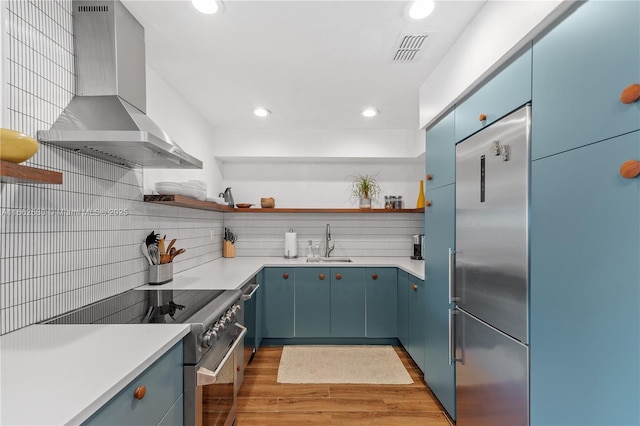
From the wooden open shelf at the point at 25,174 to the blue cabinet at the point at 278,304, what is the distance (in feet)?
7.64

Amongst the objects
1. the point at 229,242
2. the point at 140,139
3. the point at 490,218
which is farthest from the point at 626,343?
the point at 229,242

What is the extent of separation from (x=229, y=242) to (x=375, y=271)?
177 cm

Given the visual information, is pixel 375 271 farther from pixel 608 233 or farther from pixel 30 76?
pixel 30 76

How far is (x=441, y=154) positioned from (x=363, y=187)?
1.71 m

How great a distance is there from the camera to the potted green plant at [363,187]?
390 cm

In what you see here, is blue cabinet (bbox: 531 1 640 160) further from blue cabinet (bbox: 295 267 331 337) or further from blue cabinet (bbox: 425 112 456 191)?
blue cabinet (bbox: 295 267 331 337)

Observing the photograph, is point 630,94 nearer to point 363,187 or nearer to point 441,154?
point 441,154

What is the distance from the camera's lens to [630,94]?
34.8 inches

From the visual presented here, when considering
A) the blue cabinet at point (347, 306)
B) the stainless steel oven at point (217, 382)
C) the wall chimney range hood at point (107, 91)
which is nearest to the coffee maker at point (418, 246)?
the blue cabinet at point (347, 306)

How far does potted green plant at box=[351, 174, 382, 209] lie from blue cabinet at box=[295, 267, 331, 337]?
1.15 meters

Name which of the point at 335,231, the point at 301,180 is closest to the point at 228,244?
the point at 301,180

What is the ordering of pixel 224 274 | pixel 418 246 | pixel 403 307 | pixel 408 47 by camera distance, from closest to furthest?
pixel 408 47, pixel 224 274, pixel 403 307, pixel 418 246

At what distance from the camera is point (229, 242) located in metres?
3.80

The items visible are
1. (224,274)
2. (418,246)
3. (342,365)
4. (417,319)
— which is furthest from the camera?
(418,246)
